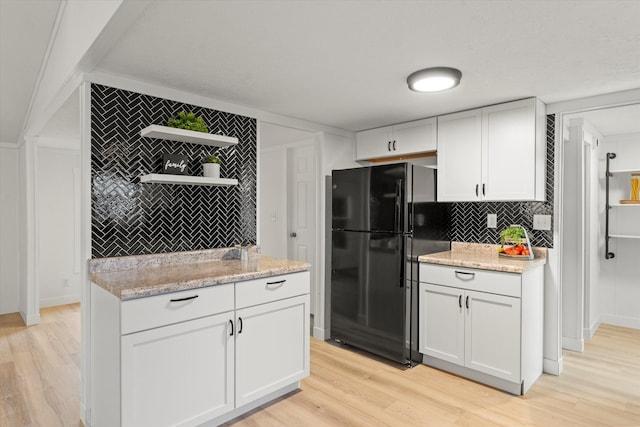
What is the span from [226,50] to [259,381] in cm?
200

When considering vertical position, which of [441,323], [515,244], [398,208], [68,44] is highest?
[68,44]

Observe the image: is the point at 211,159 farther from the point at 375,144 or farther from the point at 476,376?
the point at 476,376

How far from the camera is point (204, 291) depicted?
207 centimetres

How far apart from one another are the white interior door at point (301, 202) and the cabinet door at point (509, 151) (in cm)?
201

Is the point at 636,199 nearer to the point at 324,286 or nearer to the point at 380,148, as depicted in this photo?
the point at 380,148

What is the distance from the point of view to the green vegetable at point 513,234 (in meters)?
3.03

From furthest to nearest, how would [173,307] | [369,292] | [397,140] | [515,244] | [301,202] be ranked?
[301,202], [397,140], [369,292], [515,244], [173,307]

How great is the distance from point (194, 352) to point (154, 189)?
1.18 meters

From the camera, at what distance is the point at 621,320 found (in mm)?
4008

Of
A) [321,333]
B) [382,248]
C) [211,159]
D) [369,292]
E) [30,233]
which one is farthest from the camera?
[30,233]

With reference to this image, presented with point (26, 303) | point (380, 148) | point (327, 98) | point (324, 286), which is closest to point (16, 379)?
point (26, 303)

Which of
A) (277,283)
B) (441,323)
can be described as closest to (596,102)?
(441,323)

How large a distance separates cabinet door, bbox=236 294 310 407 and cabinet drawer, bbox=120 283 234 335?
163 millimetres

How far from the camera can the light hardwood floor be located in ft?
7.63
